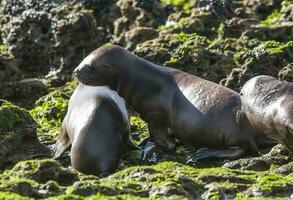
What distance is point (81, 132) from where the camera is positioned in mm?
11922

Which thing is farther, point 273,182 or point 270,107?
point 270,107

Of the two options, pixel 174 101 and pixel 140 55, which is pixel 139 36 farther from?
pixel 174 101

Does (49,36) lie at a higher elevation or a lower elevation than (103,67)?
lower

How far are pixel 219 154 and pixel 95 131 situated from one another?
60.6 inches

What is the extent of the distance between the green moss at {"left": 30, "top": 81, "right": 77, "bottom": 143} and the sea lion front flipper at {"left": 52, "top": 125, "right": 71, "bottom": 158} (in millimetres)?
739

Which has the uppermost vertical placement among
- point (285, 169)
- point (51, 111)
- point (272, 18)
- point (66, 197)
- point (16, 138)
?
point (272, 18)

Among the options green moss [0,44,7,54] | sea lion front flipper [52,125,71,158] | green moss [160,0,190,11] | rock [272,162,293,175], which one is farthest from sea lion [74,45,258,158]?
green moss [160,0,190,11]

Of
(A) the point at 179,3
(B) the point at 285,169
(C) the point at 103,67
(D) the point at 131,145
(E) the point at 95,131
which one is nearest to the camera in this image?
(B) the point at 285,169

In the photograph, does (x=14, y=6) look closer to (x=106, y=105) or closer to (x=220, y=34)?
(x=220, y=34)

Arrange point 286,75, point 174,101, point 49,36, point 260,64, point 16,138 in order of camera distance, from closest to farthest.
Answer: point 16,138, point 174,101, point 286,75, point 260,64, point 49,36

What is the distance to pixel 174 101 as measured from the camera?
41.7 ft

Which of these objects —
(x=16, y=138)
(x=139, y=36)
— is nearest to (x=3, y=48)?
(x=139, y=36)

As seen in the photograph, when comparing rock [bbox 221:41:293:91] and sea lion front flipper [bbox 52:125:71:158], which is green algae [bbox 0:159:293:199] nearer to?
sea lion front flipper [bbox 52:125:71:158]

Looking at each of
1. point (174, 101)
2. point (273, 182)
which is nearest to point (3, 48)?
point (174, 101)
